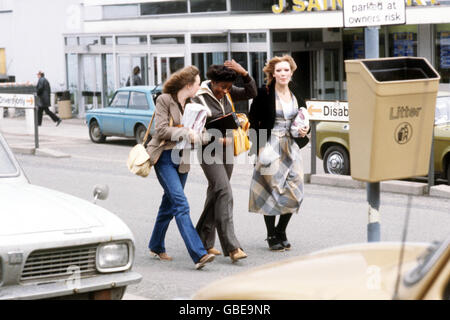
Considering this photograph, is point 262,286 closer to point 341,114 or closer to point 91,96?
point 341,114

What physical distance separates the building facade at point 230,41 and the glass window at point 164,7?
1.3 inches

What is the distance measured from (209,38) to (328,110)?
1480 centimetres

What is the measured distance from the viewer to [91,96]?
32.8 m

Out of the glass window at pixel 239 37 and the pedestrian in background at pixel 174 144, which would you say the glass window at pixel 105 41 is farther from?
the pedestrian in background at pixel 174 144

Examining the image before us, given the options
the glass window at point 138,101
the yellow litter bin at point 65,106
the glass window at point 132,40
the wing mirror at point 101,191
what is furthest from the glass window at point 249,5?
the wing mirror at point 101,191

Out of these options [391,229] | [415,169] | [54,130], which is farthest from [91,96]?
[415,169]

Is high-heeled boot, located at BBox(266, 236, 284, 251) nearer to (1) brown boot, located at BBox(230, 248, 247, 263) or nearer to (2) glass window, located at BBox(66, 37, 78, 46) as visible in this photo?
(1) brown boot, located at BBox(230, 248, 247, 263)

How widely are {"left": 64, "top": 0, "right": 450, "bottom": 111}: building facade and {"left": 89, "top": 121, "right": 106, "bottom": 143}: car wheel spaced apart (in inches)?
235

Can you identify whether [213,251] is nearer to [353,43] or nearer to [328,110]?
[328,110]

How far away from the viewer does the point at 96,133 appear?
23828mm

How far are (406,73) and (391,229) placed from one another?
4874mm

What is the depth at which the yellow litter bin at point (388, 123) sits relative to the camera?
538cm

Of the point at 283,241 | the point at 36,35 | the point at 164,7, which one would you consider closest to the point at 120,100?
the point at 164,7

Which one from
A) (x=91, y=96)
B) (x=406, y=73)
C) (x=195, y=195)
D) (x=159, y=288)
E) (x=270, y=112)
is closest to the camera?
(x=406, y=73)
